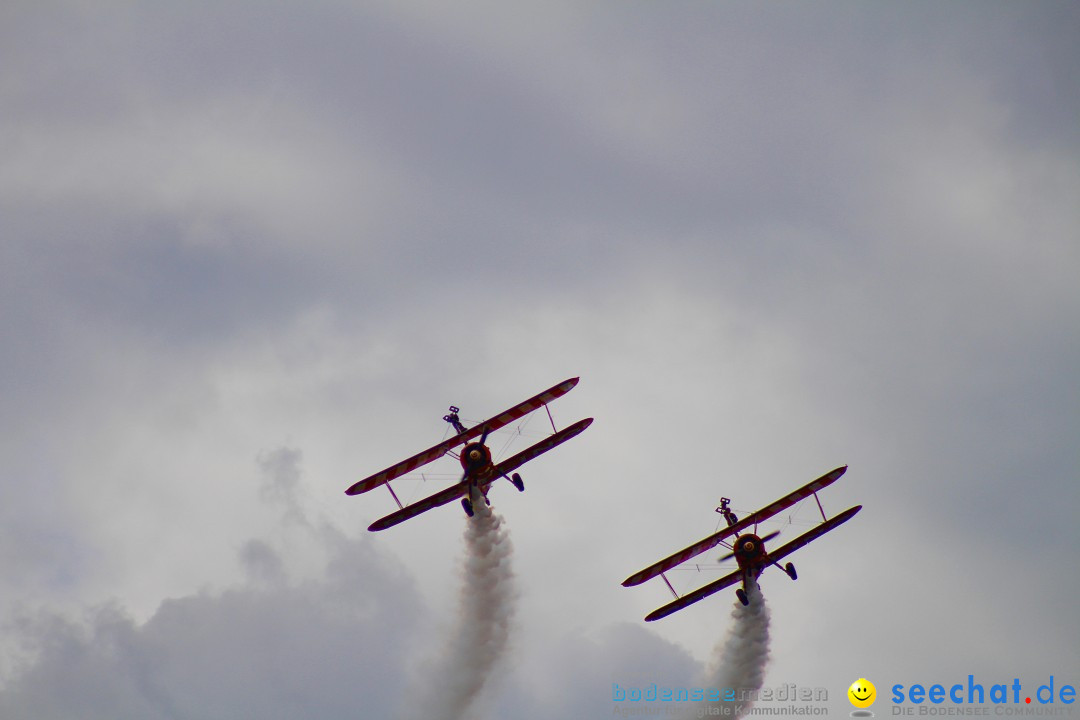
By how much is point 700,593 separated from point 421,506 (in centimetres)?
1469

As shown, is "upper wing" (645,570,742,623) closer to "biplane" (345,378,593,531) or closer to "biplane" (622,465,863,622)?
"biplane" (622,465,863,622)

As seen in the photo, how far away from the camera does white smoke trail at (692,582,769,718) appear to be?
6875cm

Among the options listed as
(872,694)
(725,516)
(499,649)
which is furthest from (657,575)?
(872,694)

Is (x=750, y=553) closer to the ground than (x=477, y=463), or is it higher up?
closer to the ground

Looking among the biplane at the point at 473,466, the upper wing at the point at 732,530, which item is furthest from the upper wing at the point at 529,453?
the upper wing at the point at 732,530

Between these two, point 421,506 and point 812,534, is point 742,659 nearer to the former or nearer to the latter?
point 812,534

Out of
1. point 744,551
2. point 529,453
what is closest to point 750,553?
point 744,551

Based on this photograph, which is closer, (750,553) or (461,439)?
(461,439)

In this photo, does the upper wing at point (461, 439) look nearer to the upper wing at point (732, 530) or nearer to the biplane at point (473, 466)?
the biplane at point (473, 466)

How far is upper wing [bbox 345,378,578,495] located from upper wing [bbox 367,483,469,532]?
190 cm

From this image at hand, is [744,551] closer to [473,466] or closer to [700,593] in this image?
[700,593]

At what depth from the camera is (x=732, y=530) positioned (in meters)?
66.0

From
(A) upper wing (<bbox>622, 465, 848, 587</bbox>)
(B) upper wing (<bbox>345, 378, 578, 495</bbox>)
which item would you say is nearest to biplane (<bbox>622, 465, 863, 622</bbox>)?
(A) upper wing (<bbox>622, 465, 848, 587</bbox>)

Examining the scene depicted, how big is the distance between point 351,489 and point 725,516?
18.4 m
